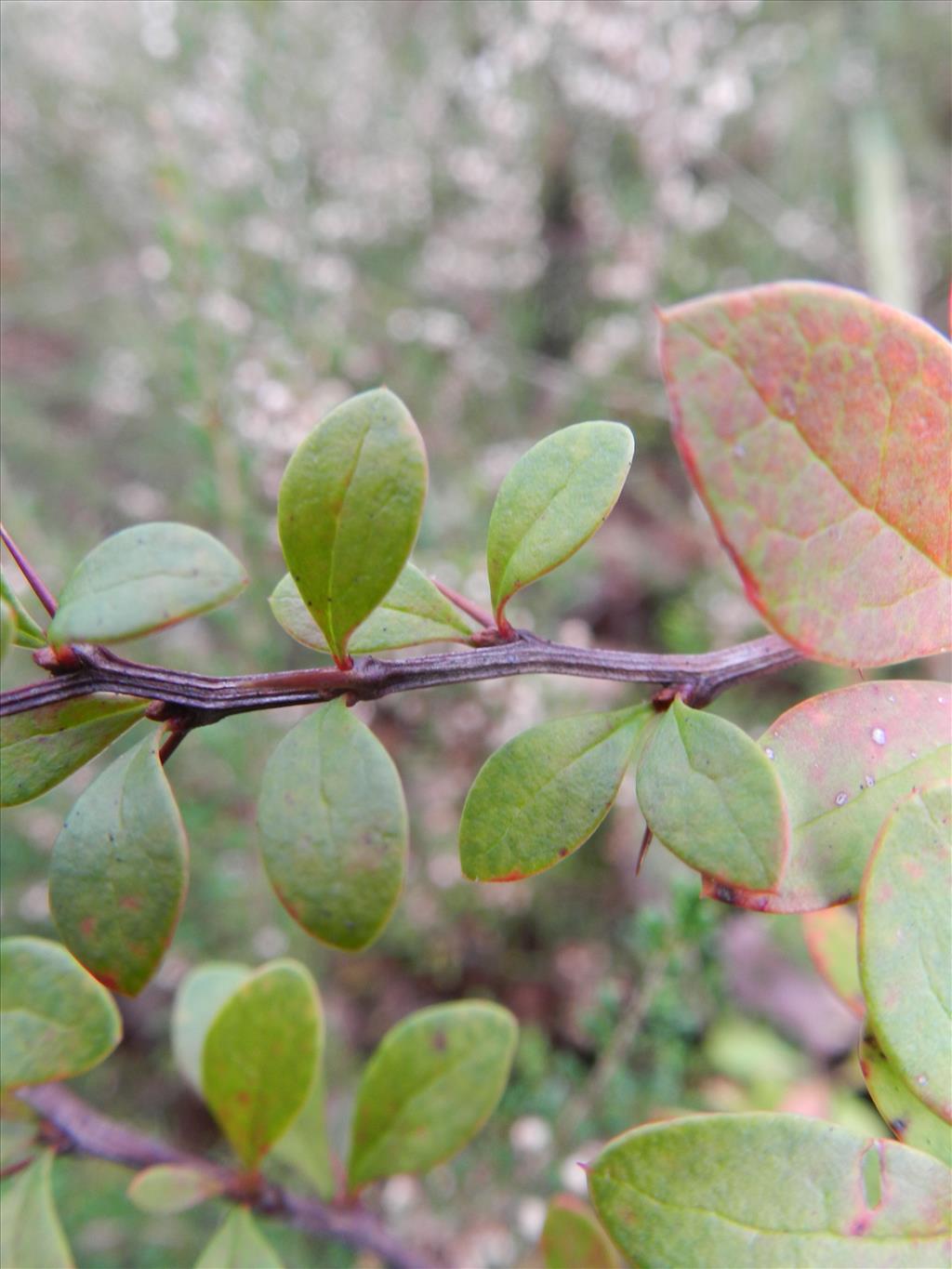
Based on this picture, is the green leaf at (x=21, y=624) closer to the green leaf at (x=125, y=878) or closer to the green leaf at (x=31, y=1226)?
the green leaf at (x=125, y=878)

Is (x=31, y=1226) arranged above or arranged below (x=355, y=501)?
below

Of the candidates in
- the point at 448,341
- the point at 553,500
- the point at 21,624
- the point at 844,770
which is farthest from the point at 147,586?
the point at 448,341

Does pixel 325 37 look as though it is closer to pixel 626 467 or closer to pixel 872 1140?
pixel 626 467

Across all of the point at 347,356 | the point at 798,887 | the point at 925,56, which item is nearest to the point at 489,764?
the point at 798,887

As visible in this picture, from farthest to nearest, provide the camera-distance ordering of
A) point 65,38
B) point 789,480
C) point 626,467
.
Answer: point 65,38
point 626,467
point 789,480

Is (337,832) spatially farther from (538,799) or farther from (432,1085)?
(432,1085)

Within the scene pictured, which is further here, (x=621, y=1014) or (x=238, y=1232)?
(x=621, y=1014)

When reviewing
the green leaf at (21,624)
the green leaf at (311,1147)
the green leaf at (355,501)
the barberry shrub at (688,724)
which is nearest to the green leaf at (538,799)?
the barberry shrub at (688,724)
